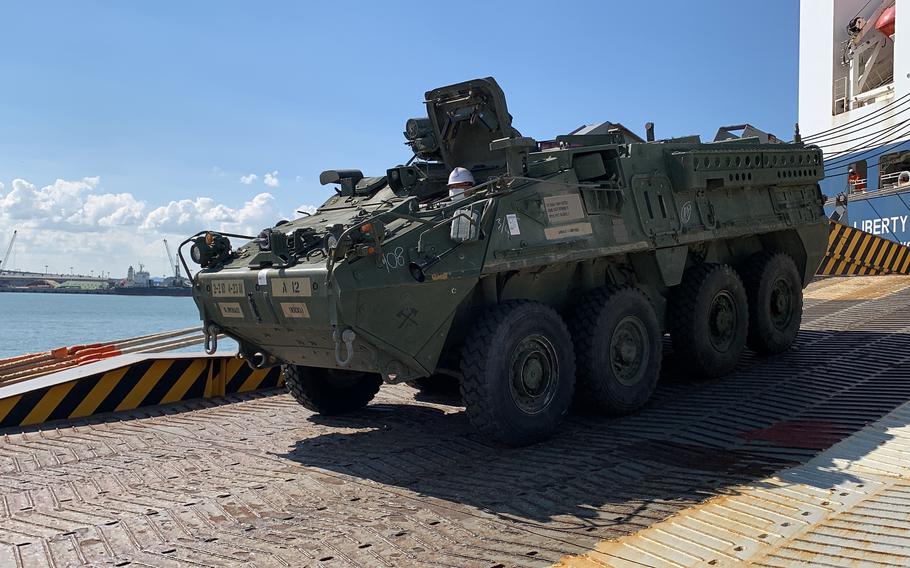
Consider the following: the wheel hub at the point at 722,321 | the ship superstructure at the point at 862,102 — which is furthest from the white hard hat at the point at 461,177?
the ship superstructure at the point at 862,102

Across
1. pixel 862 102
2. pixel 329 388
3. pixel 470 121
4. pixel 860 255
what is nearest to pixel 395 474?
pixel 329 388

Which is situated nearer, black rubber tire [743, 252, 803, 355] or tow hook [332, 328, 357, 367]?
tow hook [332, 328, 357, 367]

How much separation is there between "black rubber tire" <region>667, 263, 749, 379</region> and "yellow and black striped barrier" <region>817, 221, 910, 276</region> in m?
10.2

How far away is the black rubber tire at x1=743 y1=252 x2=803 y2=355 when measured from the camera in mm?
8258

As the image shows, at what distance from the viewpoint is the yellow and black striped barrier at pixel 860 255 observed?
16.9 meters

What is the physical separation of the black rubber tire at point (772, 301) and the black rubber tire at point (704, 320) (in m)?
0.53

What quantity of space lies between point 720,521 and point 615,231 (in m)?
2.94

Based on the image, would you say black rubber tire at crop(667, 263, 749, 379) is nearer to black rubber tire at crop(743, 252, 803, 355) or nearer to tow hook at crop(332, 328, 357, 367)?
black rubber tire at crop(743, 252, 803, 355)

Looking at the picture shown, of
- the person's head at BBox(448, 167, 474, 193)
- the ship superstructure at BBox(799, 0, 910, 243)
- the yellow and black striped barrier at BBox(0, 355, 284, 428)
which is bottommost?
the yellow and black striped barrier at BBox(0, 355, 284, 428)

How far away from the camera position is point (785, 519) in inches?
158

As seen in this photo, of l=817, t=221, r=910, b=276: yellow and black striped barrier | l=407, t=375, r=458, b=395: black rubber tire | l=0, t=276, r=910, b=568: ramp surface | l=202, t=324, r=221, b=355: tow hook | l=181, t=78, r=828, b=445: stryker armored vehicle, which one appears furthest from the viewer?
l=817, t=221, r=910, b=276: yellow and black striped barrier

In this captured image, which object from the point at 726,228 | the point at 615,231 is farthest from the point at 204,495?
the point at 726,228

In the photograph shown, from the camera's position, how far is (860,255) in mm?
17203

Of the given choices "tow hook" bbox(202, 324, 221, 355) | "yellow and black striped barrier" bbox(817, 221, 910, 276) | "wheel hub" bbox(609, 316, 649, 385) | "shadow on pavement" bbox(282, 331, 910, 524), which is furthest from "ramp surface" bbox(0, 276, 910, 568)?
"yellow and black striped barrier" bbox(817, 221, 910, 276)
